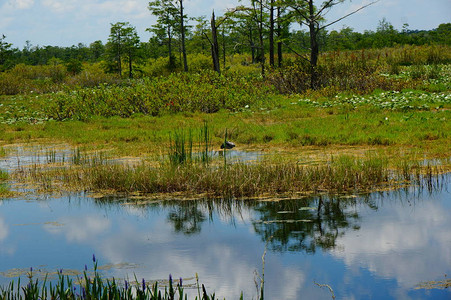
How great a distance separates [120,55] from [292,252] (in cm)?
4493

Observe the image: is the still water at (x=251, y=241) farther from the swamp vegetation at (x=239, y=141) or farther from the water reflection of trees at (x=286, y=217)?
the swamp vegetation at (x=239, y=141)

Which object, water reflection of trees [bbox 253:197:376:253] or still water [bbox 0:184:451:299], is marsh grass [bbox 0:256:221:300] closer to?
still water [bbox 0:184:451:299]

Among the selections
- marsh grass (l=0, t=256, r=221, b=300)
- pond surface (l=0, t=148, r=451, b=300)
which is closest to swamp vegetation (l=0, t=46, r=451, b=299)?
marsh grass (l=0, t=256, r=221, b=300)

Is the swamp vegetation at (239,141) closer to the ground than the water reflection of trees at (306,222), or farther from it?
farther from it

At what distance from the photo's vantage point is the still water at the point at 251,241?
5.86m

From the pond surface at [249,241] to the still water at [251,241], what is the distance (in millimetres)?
15

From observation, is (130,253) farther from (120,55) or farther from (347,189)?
(120,55)

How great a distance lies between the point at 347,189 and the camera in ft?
31.7

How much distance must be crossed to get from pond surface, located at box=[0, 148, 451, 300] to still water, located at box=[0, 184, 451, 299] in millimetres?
15

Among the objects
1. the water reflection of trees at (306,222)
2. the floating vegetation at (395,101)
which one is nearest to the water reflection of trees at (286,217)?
the water reflection of trees at (306,222)

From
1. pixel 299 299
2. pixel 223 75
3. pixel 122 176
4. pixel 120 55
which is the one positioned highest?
pixel 120 55

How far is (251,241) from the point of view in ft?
23.8

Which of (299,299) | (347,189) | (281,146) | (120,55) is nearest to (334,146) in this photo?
(281,146)

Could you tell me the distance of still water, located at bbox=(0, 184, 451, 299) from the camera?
586 centimetres
